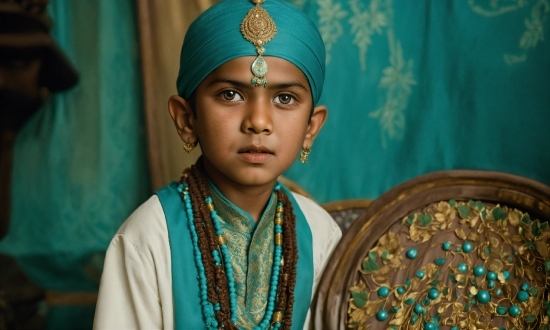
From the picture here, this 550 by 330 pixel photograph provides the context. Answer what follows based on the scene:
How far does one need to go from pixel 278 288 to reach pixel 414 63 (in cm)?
72

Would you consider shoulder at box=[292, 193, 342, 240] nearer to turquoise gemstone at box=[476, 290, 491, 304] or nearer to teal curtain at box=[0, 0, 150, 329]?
turquoise gemstone at box=[476, 290, 491, 304]

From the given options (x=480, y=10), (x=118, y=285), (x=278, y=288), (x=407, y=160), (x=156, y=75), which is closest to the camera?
(x=118, y=285)

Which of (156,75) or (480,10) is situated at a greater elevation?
(480,10)

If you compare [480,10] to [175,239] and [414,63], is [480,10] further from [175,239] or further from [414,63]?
[175,239]

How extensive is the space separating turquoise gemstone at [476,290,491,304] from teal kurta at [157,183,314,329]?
355 mm

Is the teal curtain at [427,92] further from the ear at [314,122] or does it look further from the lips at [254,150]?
the lips at [254,150]

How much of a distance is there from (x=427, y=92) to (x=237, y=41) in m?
0.67

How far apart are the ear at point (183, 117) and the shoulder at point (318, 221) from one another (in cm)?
35

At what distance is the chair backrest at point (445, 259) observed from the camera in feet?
4.22

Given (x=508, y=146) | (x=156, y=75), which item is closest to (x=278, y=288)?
(x=508, y=146)

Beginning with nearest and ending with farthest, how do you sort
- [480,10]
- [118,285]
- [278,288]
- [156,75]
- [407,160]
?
[118,285] < [278,288] < [480,10] < [407,160] < [156,75]

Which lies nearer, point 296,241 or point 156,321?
point 156,321

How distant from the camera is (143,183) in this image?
73.7 inches

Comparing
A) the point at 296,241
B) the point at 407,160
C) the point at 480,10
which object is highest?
the point at 480,10
